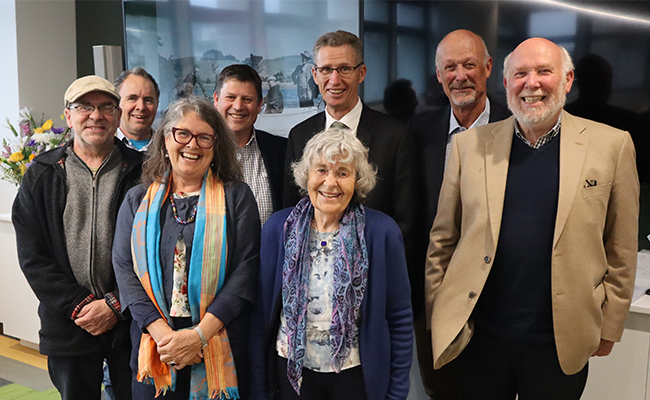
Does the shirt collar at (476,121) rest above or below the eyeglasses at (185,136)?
above

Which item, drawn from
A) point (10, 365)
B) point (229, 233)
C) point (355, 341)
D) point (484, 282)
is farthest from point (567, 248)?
point (10, 365)

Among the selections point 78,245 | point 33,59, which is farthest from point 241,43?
point 78,245

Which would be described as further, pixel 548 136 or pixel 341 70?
pixel 341 70

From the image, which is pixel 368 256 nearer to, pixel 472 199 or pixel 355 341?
pixel 355 341

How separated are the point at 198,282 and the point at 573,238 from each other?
1.29m

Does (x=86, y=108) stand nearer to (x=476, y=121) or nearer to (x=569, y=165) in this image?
(x=476, y=121)

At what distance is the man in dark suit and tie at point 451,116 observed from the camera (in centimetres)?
248

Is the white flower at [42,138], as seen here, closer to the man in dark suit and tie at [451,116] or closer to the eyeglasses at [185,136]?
the eyeglasses at [185,136]

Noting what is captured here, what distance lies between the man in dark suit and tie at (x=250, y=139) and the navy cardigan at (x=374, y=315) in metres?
0.68

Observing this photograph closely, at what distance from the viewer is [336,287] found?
5.85 ft

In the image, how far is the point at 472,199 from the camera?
1.95 meters

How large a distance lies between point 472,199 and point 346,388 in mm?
779

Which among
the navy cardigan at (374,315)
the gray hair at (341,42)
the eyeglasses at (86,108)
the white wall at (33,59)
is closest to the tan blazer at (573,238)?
the navy cardigan at (374,315)

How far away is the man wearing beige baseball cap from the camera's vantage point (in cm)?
217
